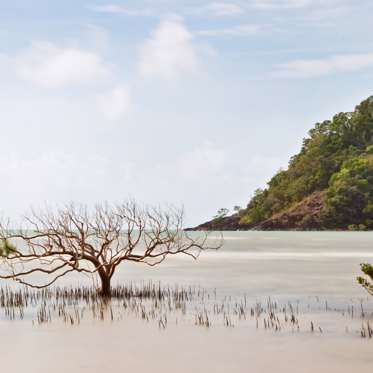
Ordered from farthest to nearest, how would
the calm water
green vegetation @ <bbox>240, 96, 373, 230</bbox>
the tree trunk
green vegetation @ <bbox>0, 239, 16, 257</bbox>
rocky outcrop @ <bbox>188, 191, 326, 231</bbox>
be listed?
1. rocky outcrop @ <bbox>188, 191, 326, 231</bbox>
2. green vegetation @ <bbox>240, 96, 373, 230</bbox>
3. the tree trunk
4. green vegetation @ <bbox>0, 239, 16, 257</bbox>
5. the calm water

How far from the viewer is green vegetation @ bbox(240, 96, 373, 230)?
387 ft

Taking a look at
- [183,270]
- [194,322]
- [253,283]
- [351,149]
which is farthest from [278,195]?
[194,322]

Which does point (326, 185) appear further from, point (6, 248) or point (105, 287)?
point (6, 248)

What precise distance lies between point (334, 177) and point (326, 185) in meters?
6.51

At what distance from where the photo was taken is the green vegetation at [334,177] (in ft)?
387

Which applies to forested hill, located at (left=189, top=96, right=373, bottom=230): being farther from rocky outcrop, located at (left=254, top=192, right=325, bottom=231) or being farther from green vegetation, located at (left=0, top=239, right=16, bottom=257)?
green vegetation, located at (left=0, top=239, right=16, bottom=257)

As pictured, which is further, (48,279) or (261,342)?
(48,279)

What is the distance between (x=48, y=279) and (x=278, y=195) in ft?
365

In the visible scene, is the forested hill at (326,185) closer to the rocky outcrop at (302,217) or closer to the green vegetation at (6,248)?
the rocky outcrop at (302,217)

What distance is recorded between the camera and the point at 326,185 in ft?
433

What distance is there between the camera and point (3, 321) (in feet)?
51.8

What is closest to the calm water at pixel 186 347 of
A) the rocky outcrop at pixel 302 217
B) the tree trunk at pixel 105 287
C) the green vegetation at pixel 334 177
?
the tree trunk at pixel 105 287

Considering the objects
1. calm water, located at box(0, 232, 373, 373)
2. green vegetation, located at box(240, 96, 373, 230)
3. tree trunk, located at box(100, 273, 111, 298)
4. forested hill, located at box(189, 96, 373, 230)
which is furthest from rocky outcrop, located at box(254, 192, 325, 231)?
calm water, located at box(0, 232, 373, 373)

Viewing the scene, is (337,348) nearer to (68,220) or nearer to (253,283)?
(68,220)
